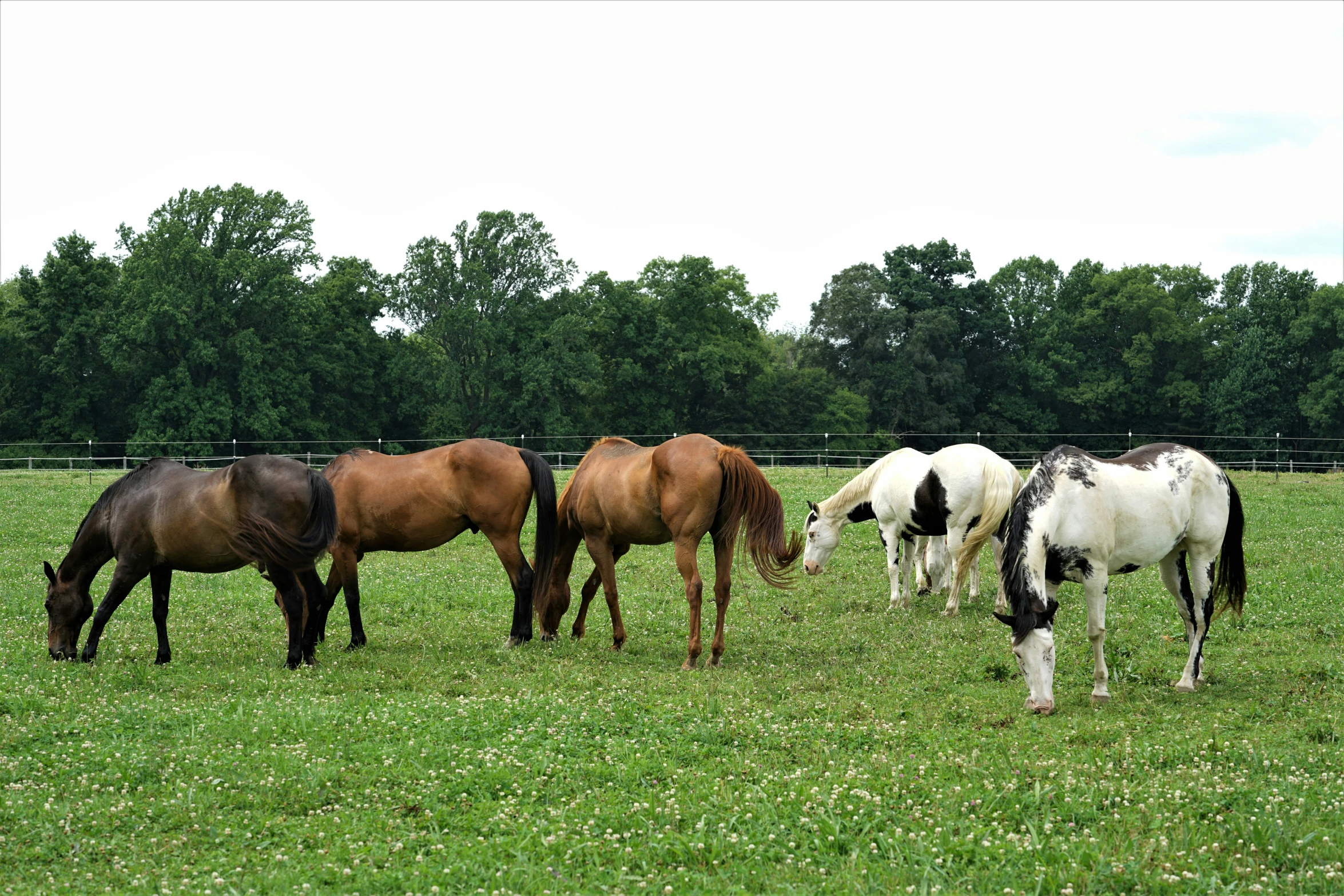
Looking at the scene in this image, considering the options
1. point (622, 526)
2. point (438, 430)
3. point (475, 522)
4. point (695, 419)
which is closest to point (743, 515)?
point (622, 526)

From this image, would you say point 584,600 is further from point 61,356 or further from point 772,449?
point 61,356

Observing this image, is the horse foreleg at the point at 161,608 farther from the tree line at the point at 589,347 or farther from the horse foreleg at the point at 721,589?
the tree line at the point at 589,347

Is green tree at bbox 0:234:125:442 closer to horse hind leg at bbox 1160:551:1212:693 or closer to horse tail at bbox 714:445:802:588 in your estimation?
horse tail at bbox 714:445:802:588

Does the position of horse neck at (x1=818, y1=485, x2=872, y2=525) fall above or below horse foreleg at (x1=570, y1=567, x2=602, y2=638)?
above

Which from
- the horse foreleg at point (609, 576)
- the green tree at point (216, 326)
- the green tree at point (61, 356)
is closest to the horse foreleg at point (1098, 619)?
the horse foreleg at point (609, 576)

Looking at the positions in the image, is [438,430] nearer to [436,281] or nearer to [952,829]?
[436,281]

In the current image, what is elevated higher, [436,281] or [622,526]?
[436,281]

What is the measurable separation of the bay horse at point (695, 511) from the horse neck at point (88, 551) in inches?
191

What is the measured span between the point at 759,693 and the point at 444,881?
417 cm

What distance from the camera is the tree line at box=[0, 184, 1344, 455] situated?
48062mm

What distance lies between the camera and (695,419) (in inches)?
2384

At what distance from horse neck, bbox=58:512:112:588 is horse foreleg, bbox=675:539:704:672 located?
5.63m

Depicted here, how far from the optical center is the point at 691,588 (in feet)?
32.1

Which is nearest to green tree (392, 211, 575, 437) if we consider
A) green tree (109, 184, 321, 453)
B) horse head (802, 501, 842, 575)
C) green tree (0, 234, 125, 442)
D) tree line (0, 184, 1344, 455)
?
tree line (0, 184, 1344, 455)
